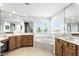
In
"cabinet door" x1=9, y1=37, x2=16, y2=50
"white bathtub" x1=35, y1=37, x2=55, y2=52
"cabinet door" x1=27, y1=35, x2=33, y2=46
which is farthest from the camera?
"cabinet door" x1=27, y1=35, x2=33, y2=46

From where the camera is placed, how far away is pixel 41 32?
9.02 meters

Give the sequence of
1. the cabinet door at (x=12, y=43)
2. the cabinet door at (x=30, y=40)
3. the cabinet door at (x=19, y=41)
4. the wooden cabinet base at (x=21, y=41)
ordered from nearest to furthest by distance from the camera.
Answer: the cabinet door at (x=12, y=43), the wooden cabinet base at (x=21, y=41), the cabinet door at (x=19, y=41), the cabinet door at (x=30, y=40)

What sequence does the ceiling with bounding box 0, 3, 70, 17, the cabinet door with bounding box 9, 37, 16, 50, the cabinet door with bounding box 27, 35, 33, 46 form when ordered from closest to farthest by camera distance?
the ceiling with bounding box 0, 3, 70, 17
the cabinet door with bounding box 9, 37, 16, 50
the cabinet door with bounding box 27, 35, 33, 46

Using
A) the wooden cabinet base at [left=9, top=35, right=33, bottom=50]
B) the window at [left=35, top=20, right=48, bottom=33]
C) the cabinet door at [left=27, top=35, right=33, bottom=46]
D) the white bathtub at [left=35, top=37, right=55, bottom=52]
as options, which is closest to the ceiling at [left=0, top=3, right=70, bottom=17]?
the wooden cabinet base at [left=9, top=35, right=33, bottom=50]

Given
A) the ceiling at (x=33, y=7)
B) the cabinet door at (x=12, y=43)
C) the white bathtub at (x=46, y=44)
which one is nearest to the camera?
the ceiling at (x=33, y=7)

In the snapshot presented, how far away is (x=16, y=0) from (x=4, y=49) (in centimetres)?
462

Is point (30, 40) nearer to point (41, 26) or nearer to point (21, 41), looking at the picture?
point (21, 41)

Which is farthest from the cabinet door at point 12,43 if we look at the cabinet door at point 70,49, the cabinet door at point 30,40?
the cabinet door at point 70,49

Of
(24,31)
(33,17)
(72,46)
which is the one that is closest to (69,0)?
(72,46)

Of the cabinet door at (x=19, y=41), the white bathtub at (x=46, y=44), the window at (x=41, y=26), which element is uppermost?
the window at (x=41, y=26)

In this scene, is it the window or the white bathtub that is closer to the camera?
the white bathtub

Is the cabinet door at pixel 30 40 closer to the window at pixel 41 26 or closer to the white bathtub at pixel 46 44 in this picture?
the white bathtub at pixel 46 44

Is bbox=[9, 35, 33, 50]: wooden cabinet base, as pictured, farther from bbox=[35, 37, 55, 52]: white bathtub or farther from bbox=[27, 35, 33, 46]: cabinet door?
bbox=[35, 37, 55, 52]: white bathtub

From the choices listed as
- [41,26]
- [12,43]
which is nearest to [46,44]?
[12,43]
